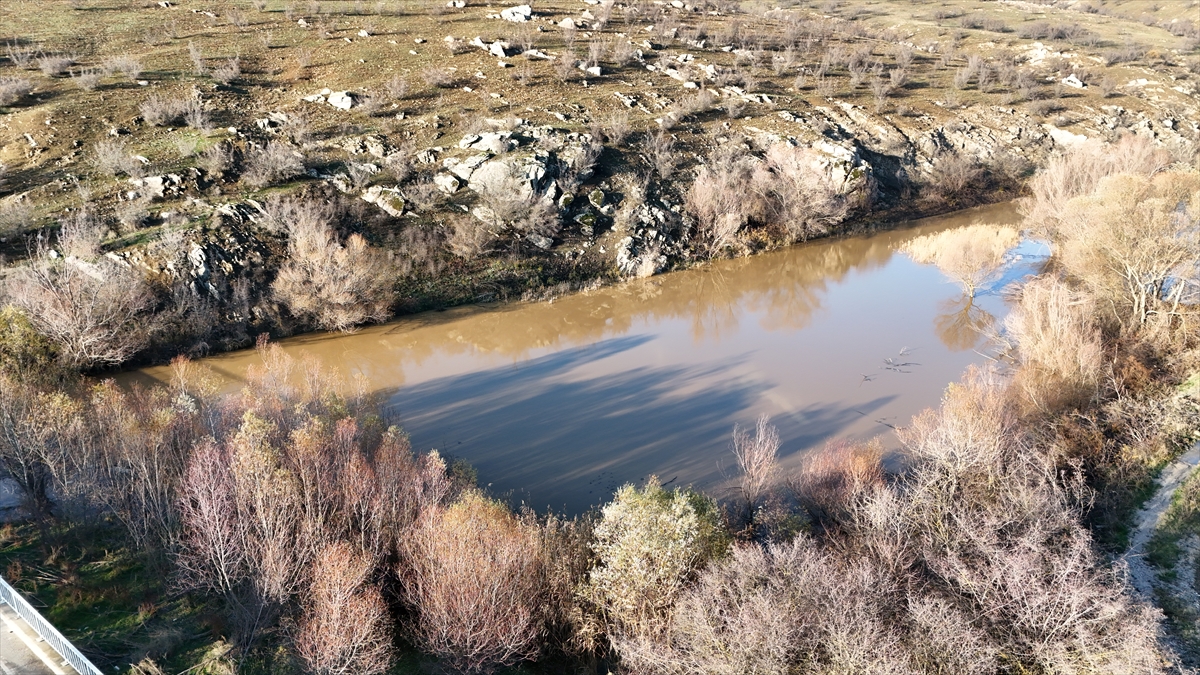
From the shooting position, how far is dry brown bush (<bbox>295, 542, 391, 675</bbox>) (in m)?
11.9

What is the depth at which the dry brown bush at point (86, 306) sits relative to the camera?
78.2 feet

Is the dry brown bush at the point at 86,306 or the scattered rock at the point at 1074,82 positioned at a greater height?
the scattered rock at the point at 1074,82

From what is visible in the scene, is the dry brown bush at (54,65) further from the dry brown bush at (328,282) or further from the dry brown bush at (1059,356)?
the dry brown bush at (1059,356)

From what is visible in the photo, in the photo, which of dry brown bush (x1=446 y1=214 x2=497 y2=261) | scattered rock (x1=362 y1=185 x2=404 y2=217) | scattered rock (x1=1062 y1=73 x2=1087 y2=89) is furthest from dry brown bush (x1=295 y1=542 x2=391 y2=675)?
scattered rock (x1=1062 y1=73 x2=1087 y2=89)

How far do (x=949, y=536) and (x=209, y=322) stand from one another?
90.0 feet

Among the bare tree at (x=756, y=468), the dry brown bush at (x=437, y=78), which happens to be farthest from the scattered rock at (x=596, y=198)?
the bare tree at (x=756, y=468)

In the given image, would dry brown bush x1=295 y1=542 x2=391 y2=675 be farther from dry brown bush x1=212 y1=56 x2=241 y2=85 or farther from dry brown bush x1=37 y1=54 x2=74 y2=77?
dry brown bush x1=37 y1=54 x2=74 y2=77

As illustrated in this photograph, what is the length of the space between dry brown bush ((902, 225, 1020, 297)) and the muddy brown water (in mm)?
1480

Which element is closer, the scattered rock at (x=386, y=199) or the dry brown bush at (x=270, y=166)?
the dry brown bush at (x=270, y=166)

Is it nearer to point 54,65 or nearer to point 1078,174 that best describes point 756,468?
point 1078,174

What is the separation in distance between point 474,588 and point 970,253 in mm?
28700

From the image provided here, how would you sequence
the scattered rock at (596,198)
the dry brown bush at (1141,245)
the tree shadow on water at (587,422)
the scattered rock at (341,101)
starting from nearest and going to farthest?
1. the tree shadow on water at (587,422)
2. the dry brown bush at (1141,245)
3. the scattered rock at (596,198)
4. the scattered rock at (341,101)

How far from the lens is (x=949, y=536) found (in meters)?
15.1

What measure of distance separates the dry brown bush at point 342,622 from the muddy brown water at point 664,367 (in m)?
6.90
